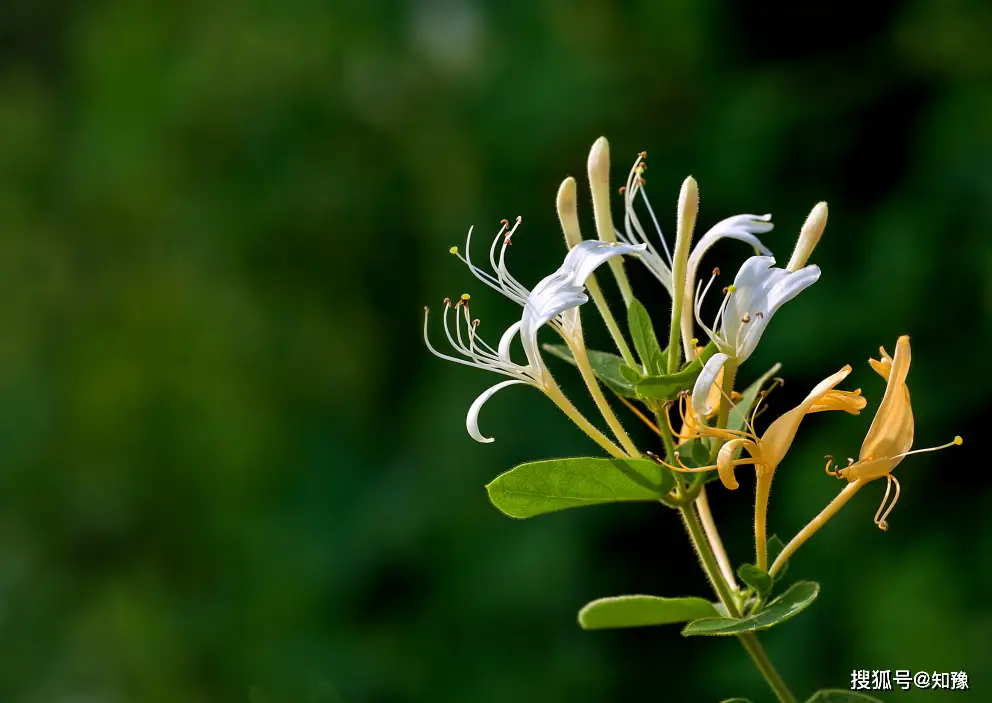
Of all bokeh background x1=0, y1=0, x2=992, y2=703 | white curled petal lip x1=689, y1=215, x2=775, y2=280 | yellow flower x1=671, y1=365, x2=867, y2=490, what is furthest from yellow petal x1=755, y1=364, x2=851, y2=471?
bokeh background x1=0, y1=0, x2=992, y2=703

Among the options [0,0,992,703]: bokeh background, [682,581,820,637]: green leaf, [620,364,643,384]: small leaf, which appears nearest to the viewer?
[682,581,820,637]: green leaf

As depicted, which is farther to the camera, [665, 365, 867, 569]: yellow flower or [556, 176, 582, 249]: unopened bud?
[556, 176, 582, 249]: unopened bud

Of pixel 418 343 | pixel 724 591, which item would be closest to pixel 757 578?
pixel 724 591

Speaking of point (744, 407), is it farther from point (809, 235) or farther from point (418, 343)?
point (418, 343)

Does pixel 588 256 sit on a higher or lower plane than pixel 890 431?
higher

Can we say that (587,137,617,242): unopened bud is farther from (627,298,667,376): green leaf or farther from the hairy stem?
the hairy stem

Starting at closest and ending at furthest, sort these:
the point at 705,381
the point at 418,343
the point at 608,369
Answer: the point at 705,381 → the point at 608,369 → the point at 418,343

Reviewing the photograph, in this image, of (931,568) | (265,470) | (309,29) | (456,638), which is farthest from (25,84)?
(931,568)
